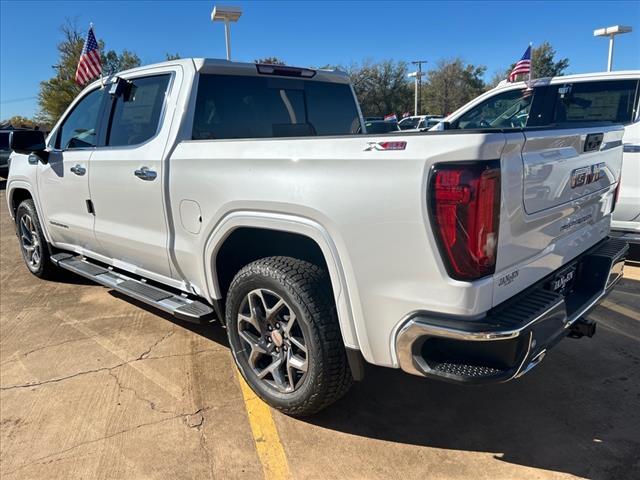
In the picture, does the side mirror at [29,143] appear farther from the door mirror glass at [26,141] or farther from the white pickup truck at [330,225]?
the white pickup truck at [330,225]

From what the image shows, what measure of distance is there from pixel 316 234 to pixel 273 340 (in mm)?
818

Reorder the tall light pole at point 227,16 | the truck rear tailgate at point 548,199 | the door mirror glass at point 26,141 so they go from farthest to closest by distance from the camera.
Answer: the tall light pole at point 227,16
the door mirror glass at point 26,141
the truck rear tailgate at point 548,199

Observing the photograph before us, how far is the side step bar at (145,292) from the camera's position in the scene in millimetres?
3307

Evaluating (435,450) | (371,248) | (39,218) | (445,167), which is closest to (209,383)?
(435,450)

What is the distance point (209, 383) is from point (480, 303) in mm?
2023

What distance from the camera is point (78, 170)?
418 centimetres

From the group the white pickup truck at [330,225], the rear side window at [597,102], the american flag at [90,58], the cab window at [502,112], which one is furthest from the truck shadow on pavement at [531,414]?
the american flag at [90,58]

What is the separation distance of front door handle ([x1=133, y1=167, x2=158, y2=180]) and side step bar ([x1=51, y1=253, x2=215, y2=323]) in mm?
867

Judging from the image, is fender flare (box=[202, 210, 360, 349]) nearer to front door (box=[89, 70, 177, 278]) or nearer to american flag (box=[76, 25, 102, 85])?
front door (box=[89, 70, 177, 278])

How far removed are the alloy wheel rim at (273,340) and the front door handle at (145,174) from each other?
1086 mm

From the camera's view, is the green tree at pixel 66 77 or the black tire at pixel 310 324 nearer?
the black tire at pixel 310 324

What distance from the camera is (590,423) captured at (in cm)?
280

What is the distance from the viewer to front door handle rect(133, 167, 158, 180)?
3.32 meters

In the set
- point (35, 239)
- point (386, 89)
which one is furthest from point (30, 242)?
point (386, 89)
